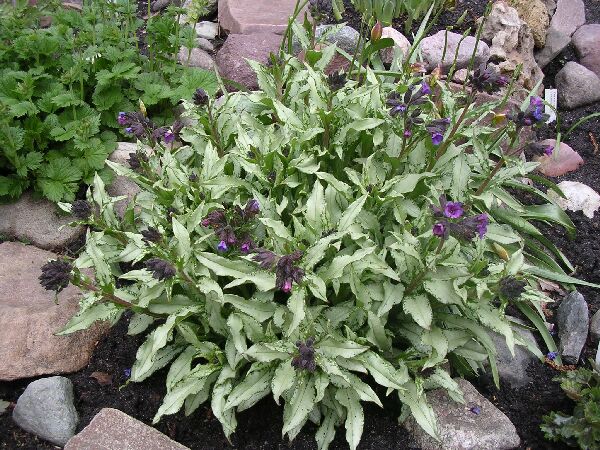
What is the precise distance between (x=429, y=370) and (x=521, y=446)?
600 mm

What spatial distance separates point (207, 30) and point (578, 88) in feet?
10.0

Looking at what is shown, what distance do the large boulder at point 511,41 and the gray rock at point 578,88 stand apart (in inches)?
8.9

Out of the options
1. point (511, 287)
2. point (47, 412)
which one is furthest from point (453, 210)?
point (47, 412)

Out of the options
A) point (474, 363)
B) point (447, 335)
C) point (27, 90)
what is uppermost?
point (27, 90)

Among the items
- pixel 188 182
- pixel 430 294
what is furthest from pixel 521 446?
pixel 188 182

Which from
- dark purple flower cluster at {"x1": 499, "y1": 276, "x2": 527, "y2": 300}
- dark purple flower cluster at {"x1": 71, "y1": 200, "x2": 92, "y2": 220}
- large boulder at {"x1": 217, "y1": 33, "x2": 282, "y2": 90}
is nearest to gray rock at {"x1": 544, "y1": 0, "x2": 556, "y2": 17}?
large boulder at {"x1": 217, "y1": 33, "x2": 282, "y2": 90}

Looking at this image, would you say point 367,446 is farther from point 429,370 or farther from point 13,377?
point 13,377

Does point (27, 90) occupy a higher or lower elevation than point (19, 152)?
higher

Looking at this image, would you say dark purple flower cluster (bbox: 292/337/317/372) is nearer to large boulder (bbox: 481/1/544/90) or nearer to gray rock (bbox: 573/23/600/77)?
large boulder (bbox: 481/1/544/90)

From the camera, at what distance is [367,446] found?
9.19 ft

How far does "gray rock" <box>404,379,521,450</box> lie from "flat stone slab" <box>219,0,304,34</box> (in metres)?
3.36

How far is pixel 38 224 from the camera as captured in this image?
370 cm

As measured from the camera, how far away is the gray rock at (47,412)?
111 inches

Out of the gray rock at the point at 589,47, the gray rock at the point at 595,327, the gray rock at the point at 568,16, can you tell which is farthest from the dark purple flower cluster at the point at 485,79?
the gray rock at the point at 568,16
